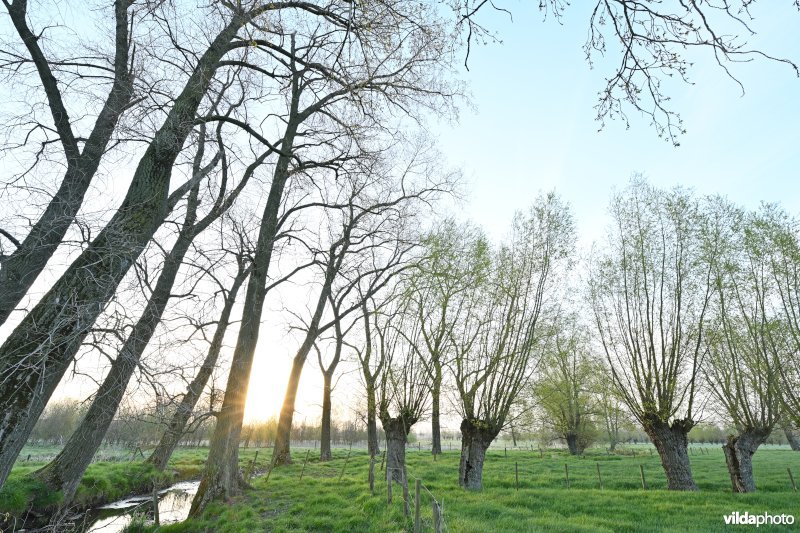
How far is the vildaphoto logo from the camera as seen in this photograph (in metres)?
8.54

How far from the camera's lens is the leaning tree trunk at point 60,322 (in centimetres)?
316

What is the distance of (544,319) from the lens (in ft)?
39.6

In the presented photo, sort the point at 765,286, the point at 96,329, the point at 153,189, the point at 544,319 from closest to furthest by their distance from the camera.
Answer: the point at 96,329 → the point at 153,189 → the point at 544,319 → the point at 765,286

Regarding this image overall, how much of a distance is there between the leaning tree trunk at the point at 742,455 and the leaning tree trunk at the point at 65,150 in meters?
18.0

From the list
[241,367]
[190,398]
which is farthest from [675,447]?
[190,398]

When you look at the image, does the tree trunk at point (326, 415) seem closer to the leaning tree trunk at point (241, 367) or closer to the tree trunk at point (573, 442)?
the leaning tree trunk at point (241, 367)

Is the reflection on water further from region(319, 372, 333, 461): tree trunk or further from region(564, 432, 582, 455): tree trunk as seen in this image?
region(564, 432, 582, 455): tree trunk

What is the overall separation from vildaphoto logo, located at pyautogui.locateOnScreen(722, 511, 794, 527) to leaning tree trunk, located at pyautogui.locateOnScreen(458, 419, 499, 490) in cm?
549

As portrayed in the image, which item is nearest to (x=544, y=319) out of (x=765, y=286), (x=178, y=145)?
(x=765, y=286)

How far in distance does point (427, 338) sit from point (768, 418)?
1215 centimetres

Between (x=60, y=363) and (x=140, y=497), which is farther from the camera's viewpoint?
(x=140, y=497)

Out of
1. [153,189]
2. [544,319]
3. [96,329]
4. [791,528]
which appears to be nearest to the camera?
[96,329]

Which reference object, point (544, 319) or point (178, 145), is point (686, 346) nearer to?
point (544, 319)

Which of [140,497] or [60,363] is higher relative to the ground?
[60,363]
